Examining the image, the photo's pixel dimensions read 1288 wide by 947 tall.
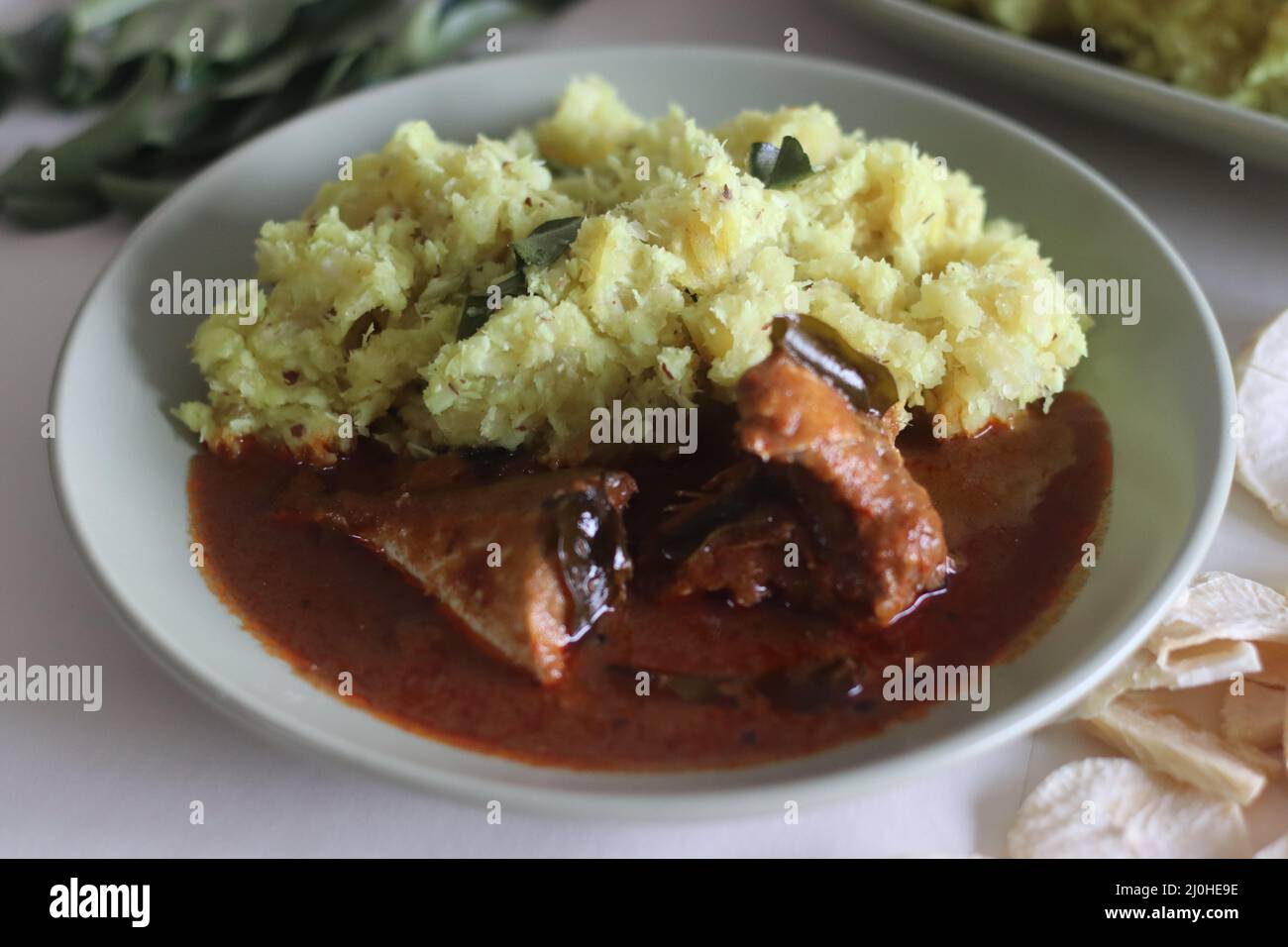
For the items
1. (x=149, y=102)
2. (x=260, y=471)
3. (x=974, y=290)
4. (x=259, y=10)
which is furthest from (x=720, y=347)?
(x=259, y=10)

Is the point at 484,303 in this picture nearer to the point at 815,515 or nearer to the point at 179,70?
the point at 815,515

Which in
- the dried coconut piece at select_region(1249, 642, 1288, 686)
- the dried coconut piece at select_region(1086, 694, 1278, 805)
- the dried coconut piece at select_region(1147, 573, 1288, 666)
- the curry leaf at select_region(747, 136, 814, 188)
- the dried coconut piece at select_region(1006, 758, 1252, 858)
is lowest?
the dried coconut piece at select_region(1006, 758, 1252, 858)

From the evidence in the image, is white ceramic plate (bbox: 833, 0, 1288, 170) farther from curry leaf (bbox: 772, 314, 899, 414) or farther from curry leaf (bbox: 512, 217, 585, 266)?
curry leaf (bbox: 512, 217, 585, 266)

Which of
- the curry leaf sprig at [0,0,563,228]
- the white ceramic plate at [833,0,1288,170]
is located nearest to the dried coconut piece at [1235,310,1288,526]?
the white ceramic plate at [833,0,1288,170]

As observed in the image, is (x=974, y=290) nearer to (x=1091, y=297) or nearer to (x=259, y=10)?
(x=1091, y=297)

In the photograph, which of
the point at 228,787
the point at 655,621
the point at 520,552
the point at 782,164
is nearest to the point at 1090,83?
the point at 782,164

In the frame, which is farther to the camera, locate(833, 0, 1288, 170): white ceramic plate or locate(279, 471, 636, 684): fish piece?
locate(833, 0, 1288, 170): white ceramic plate

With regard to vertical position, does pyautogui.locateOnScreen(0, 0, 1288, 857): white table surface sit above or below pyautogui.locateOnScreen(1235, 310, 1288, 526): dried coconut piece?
below
